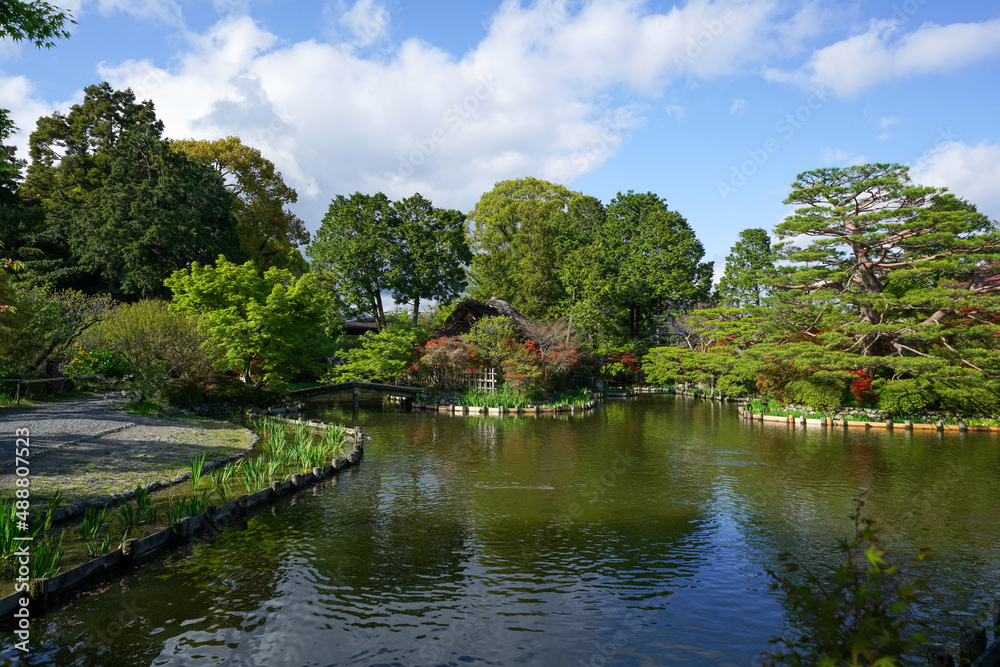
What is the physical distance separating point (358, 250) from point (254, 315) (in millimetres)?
13361

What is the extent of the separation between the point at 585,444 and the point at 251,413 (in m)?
14.2

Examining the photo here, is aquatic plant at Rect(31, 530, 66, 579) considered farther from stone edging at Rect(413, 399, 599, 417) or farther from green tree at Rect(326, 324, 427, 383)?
green tree at Rect(326, 324, 427, 383)

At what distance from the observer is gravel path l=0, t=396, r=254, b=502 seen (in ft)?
34.5

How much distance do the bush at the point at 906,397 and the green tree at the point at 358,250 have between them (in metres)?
28.6

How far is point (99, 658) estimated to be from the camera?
575 centimetres

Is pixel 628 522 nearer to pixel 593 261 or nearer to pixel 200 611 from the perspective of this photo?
pixel 200 611

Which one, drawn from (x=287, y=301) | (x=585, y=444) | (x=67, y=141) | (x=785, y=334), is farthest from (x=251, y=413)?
(x=67, y=141)

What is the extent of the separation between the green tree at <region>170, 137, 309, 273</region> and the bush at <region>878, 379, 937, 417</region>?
37549 millimetres

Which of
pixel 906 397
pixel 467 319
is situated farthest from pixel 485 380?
pixel 906 397

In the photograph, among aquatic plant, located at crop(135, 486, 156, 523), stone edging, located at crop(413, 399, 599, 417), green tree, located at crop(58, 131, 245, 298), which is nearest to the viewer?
aquatic plant, located at crop(135, 486, 156, 523)

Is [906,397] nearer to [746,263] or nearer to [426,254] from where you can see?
[746,263]

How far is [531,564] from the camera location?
27.9 feet

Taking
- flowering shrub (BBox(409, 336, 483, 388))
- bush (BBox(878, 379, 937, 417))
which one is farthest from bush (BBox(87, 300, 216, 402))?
bush (BBox(878, 379, 937, 417))

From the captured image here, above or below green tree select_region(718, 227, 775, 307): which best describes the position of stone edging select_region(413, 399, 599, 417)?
below
